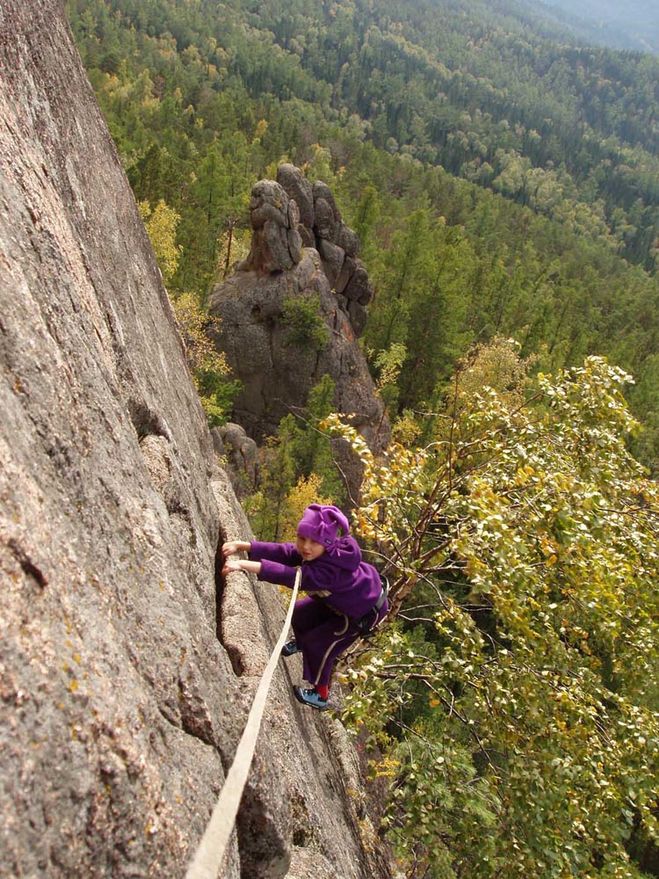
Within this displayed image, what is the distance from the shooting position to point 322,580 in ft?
17.2

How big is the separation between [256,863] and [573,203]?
21313cm

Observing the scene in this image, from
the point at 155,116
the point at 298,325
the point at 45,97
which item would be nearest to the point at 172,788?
the point at 45,97

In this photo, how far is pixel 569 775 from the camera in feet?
18.9

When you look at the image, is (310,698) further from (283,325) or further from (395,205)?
(395,205)

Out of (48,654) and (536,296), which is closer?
(48,654)

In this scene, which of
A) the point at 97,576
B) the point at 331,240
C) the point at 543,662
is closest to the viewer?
the point at 97,576

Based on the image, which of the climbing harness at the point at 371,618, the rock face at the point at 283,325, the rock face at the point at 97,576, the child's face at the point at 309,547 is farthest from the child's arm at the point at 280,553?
the rock face at the point at 283,325

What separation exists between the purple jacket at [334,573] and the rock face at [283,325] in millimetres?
30553

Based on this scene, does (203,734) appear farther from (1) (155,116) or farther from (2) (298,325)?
(1) (155,116)

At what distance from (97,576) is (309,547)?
2547 mm

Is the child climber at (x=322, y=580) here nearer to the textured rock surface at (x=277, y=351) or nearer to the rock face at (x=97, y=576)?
the rock face at (x=97, y=576)

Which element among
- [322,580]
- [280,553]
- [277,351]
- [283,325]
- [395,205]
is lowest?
[277,351]

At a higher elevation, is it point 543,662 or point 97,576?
point 97,576

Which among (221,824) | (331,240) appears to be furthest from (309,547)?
(331,240)
